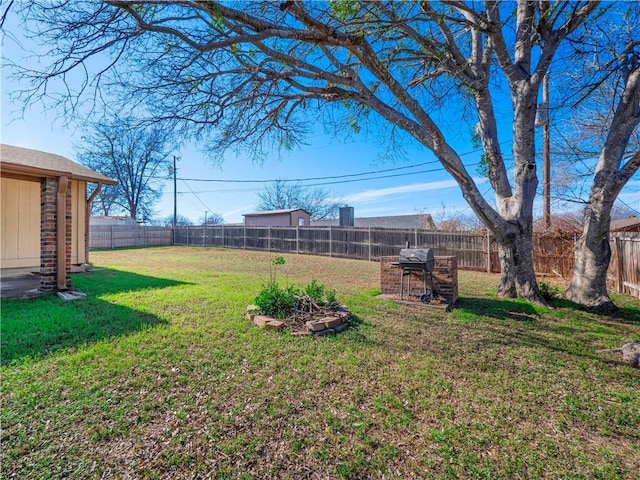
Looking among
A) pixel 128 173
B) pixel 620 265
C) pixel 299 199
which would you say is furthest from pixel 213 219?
pixel 620 265

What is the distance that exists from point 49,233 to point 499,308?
26.5 ft

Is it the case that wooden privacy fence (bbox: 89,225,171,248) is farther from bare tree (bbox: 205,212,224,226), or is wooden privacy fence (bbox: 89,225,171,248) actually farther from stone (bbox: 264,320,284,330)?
stone (bbox: 264,320,284,330)

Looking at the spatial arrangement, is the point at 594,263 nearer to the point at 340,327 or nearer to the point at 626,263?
the point at 626,263

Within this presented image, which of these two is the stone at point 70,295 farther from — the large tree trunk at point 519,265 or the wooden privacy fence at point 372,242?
the large tree trunk at point 519,265

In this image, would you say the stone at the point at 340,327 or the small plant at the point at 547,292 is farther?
the small plant at the point at 547,292

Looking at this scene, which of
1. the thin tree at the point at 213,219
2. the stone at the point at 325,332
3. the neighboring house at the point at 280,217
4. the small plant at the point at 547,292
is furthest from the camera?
the thin tree at the point at 213,219

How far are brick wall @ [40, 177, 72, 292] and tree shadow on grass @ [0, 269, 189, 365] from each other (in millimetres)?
409

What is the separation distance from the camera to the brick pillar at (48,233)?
17.0 feet

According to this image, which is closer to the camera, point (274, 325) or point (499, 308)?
point (274, 325)

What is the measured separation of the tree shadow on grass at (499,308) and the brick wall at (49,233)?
735cm

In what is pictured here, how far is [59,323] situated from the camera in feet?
12.3

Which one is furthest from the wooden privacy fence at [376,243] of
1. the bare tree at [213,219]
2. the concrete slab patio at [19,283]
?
the bare tree at [213,219]

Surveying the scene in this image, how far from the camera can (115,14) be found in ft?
11.2

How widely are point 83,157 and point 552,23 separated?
28.8 m
